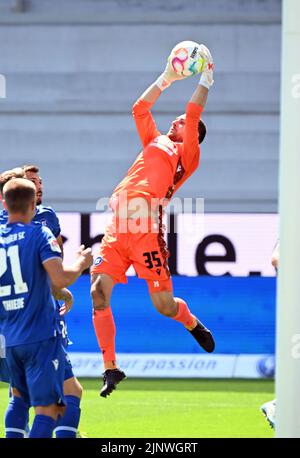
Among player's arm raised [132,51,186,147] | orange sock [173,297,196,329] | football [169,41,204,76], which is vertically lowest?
orange sock [173,297,196,329]

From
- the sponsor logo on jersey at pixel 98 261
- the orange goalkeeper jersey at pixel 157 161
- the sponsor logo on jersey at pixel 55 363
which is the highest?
the orange goalkeeper jersey at pixel 157 161

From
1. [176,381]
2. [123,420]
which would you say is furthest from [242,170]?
[123,420]

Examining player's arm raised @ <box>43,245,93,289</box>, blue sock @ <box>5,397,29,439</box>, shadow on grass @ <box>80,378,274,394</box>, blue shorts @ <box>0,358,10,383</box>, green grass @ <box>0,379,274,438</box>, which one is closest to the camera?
player's arm raised @ <box>43,245,93,289</box>

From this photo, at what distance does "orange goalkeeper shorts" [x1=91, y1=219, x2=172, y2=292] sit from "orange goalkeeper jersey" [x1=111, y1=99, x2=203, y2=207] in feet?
0.77

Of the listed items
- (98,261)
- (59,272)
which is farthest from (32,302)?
(98,261)

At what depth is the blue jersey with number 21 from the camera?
18.4ft

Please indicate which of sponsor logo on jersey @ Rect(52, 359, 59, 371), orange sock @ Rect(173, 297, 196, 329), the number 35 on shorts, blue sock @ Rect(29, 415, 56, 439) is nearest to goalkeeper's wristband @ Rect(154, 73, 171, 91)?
the number 35 on shorts

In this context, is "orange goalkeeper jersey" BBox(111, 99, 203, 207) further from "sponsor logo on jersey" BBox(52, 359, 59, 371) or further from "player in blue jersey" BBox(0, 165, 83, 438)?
"sponsor logo on jersey" BBox(52, 359, 59, 371)

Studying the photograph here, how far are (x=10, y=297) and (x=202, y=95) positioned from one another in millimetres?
2304

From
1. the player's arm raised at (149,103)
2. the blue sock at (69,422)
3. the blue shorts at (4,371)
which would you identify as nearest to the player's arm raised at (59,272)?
the blue shorts at (4,371)

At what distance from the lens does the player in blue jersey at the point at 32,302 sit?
559 centimetres

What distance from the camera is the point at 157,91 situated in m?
7.43

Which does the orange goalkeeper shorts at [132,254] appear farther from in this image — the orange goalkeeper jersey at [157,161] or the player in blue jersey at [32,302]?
the player in blue jersey at [32,302]
